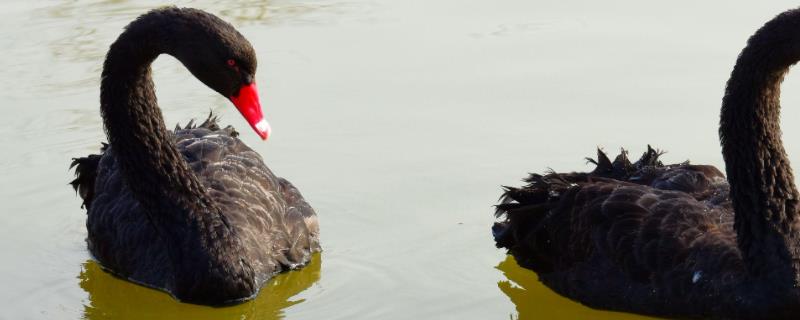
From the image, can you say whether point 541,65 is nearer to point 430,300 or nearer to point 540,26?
point 540,26

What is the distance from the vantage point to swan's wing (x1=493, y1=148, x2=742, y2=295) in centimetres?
712

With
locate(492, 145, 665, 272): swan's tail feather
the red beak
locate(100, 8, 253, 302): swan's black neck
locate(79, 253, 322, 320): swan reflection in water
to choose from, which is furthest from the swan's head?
locate(492, 145, 665, 272): swan's tail feather

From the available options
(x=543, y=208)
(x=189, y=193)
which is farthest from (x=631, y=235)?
(x=189, y=193)

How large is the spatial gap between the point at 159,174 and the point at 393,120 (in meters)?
2.34

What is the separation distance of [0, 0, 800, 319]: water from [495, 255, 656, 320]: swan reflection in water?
1cm

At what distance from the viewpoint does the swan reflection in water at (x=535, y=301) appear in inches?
292

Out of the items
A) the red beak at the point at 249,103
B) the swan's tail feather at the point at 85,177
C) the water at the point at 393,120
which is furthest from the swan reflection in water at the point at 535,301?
the swan's tail feather at the point at 85,177

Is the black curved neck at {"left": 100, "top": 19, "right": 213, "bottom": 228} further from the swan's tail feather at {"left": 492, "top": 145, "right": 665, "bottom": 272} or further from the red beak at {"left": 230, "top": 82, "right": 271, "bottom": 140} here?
the swan's tail feather at {"left": 492, "top": 145, "right": 665, "bottom": 272}

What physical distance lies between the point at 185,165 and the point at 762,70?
2940 mm

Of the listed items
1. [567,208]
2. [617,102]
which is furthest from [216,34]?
[617,102]

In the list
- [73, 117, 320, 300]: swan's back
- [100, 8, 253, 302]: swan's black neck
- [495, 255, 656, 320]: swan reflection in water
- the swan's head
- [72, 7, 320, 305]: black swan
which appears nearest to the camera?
the swan's head

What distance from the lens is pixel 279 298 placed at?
7.66 metres

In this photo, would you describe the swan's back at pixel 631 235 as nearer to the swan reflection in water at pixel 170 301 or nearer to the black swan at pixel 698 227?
the black swan at pixel 698 227

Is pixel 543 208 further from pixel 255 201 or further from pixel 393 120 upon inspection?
pixel 393 120
